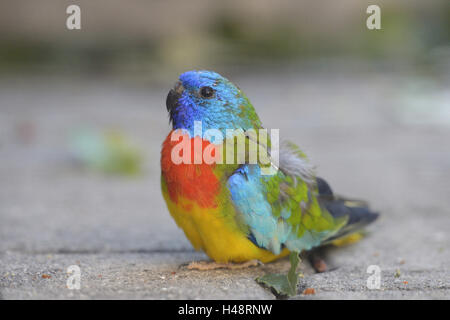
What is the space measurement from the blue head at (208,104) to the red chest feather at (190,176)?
7 centimetres

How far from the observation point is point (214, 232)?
2314 millimetres

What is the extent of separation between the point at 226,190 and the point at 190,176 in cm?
15

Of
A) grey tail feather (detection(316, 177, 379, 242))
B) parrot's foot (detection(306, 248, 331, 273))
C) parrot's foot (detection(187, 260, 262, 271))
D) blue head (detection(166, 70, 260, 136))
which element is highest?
blue head (detection(166, 70, 260, 136))

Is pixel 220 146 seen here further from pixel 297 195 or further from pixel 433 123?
pixel 433 123

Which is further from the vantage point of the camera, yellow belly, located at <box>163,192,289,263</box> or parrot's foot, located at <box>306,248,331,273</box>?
parrot's foot, located at <box>306,248,331,273</box>

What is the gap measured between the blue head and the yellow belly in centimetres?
33

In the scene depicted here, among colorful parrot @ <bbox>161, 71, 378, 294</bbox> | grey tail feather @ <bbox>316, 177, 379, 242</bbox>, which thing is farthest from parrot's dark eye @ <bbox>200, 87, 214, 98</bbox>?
grey tail feather @ <bbox>316, 177, 379, 242</bbox>

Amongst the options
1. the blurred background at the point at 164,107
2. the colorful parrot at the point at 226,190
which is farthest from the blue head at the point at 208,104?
the blurred background at the point at 164,107

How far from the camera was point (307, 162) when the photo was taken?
2.66 metres

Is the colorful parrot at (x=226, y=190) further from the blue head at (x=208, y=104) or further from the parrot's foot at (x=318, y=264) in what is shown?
the parrot's foot at (x=318, y=264)

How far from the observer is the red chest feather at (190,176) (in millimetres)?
2291

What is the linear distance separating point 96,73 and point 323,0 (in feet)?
11.7

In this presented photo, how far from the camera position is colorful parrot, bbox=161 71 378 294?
2.30 metres

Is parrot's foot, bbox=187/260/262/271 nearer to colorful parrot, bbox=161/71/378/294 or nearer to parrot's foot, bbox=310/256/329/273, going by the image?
colorful parrot, bbox=161/71/378/294
